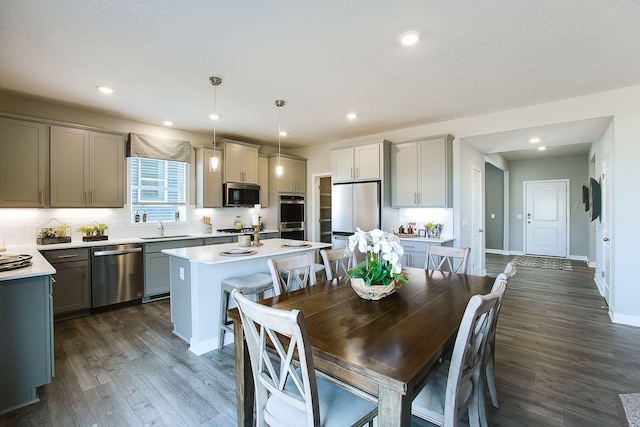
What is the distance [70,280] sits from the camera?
12.0ft

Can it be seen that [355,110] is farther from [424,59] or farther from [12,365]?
[12,365]

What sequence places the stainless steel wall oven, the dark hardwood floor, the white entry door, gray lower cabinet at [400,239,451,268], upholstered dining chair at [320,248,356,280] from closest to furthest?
the dark hardwood floor < upholstered dining chair at [320,248,356,280] < gray lower cabinet at [400,239,451,268] < the stainless steel wall oven < the white entry door

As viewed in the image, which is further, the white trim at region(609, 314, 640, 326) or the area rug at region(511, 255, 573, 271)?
the area rug at region(511, 255, 573, 271)

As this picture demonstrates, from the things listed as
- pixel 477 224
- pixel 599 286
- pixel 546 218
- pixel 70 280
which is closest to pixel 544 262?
pixel 546 218

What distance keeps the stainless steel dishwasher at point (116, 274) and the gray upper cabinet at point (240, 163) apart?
75.9 inches

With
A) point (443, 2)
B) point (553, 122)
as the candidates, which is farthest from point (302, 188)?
point (443, 2)

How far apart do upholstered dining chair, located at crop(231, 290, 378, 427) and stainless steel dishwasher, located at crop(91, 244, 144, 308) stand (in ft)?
11.6

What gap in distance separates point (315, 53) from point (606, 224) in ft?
14.9

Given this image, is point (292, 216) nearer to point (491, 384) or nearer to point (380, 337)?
point (491, 384)

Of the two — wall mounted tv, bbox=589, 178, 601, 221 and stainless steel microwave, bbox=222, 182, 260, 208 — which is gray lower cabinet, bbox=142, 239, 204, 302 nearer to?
stainless steel microwave, bbox=222, 182, 260, 208

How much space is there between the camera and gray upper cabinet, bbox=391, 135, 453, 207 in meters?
4.57

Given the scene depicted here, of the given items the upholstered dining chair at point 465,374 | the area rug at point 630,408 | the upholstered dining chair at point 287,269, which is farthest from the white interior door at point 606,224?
the upholstered dining chair at point 287,269

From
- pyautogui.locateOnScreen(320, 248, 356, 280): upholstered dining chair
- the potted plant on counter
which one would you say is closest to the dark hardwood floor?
the potted plant on counter

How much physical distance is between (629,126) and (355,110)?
3158mm
